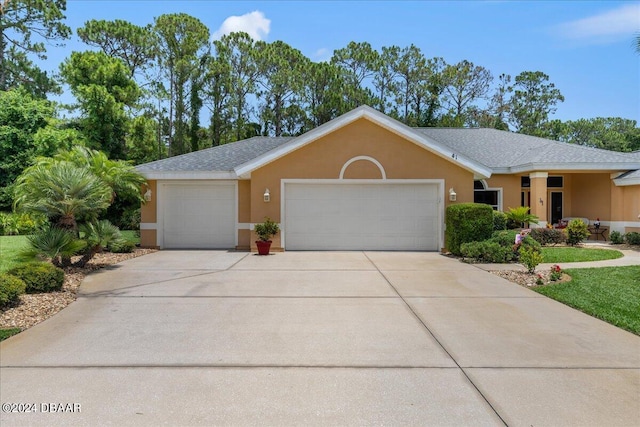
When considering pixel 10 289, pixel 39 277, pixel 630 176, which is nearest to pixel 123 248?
pixel 39 277

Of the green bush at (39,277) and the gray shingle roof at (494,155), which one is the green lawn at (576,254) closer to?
the gray shingle roof at (494,155)

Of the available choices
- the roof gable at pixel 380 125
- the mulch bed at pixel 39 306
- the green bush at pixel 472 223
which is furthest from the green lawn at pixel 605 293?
the mulch bed at pixel 39 306

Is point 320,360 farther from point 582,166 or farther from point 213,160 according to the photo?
point 582,166

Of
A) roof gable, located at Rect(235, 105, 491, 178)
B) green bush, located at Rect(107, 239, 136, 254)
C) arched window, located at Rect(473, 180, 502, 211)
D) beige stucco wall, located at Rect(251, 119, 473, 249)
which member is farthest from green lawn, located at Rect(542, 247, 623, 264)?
green bush, located at Rect(107, 239, 136, 254)

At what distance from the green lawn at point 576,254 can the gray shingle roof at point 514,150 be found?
157 inches

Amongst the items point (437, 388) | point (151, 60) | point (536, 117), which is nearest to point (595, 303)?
point (437, 388)

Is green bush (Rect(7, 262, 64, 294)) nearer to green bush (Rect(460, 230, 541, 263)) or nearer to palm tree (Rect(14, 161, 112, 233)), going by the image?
palm tree (Rect(14, 161, 112, 233))

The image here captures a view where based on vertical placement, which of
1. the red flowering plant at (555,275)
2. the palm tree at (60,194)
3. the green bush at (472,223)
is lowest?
the red flowering plant at (555,275)

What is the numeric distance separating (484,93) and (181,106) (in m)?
26.4

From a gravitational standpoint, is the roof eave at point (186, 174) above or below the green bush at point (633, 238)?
above

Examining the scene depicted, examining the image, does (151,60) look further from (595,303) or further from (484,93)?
(595,303)

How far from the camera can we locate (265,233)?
13.0m

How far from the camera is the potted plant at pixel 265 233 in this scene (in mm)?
12875

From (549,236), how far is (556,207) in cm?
473
